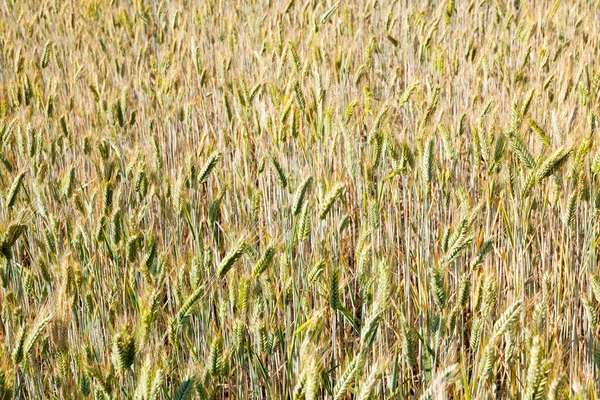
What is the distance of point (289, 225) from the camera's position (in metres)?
1.68

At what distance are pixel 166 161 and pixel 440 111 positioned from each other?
3.30 ft

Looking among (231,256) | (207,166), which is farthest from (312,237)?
(231,256)

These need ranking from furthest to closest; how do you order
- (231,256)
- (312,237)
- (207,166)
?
(312,237) < (207,166) < (231,256)

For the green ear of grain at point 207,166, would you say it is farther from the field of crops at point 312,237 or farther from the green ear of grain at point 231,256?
the green ear of grain at point 231,256

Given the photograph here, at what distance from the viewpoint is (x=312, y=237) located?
1688mm

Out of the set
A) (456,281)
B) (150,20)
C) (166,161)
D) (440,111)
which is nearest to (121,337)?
(456,281)

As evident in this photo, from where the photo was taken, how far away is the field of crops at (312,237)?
1.11 metres

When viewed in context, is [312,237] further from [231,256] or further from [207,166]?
[231,256]

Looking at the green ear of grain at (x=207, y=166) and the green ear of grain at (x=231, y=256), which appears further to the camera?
the green ear of grain at (x=207, y=166)

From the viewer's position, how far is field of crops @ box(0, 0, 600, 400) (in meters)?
1.11

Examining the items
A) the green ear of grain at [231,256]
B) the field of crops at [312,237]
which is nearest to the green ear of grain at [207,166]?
the field of crops at [312,237]

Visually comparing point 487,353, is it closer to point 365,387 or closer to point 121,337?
point 365,387

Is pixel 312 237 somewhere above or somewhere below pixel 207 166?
below

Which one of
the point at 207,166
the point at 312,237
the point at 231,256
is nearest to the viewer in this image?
the point at 231,256
